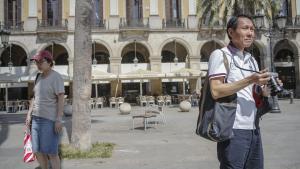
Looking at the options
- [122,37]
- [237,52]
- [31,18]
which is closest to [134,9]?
[122,37]

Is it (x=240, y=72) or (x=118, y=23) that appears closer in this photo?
(x=240, y=72)

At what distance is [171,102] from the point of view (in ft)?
93.5

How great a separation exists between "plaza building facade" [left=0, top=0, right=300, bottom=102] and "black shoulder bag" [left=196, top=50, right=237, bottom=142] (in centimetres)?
2535

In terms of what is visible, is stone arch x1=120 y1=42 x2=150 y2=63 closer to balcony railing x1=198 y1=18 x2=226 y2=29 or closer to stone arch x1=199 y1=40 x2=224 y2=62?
stone arch x1=199 y1=40 x2=224 y2=62

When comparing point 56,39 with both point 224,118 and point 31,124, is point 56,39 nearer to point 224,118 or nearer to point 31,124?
point 31,124

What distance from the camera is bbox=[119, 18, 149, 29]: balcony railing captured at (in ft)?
97.1

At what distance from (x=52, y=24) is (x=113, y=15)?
15.9 feet

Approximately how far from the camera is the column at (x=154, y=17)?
30047 mm

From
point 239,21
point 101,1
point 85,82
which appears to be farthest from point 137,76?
point 239,21

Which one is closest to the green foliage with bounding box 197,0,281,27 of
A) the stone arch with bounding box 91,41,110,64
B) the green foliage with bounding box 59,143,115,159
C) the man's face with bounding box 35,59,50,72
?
the stone arch with bounding box 91,41,110,64

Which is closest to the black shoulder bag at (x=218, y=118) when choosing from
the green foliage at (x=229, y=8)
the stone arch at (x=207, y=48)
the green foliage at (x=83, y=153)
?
the green foliage at (x=83, y=153)

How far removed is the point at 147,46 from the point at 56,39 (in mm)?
6962

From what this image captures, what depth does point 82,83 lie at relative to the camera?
26.2 feet

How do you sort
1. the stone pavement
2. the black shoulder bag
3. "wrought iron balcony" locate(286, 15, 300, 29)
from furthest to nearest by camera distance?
"wrought iron balcony" locate(286, 15, 300, 29) → the stone pavement → the black shoulder bag
